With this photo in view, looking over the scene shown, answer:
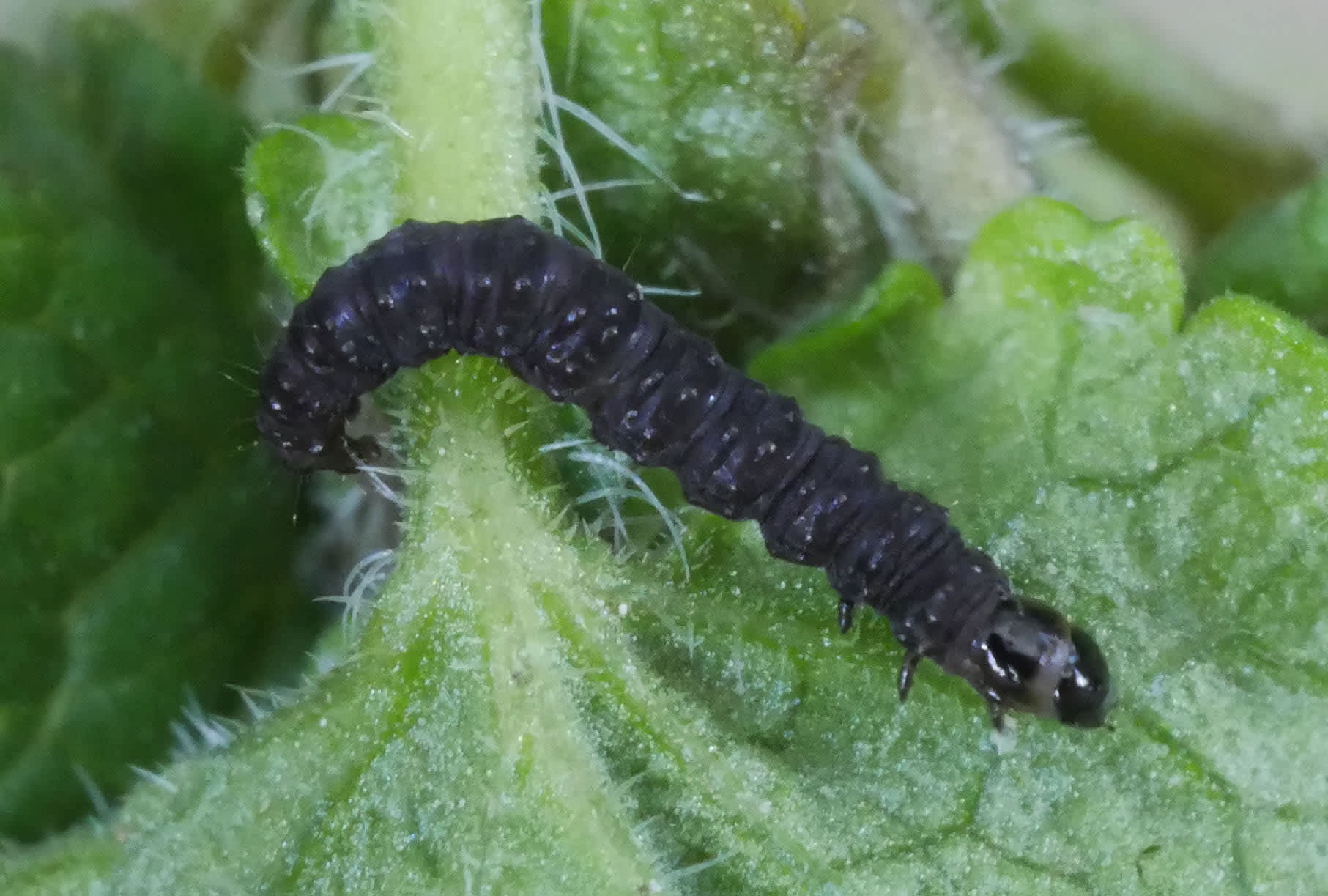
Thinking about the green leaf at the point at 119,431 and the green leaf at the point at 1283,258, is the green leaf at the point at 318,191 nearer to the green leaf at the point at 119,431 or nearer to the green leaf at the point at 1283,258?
the green leaf at the point at 119,431

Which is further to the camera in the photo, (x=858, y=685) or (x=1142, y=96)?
(x=1142, y=96)

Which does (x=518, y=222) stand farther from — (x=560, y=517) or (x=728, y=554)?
(x=728, y=554)

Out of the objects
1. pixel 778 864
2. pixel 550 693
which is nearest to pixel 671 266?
pixel 550 693

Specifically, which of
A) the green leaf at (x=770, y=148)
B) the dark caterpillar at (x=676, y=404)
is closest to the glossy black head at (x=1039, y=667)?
the dark caterpillar at (x=676, y=404)

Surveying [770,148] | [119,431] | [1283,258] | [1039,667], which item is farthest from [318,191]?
Answer: [1283,258]

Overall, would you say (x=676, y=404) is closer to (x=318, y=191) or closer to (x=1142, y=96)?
(x=318, y=191)
